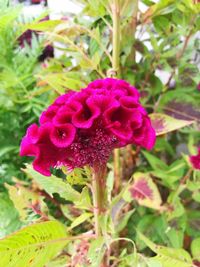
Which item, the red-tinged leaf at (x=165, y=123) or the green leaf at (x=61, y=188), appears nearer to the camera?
the green leaf at (x=61, y=188)

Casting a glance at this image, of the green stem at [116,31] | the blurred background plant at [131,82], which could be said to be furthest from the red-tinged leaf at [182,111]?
the green stem at [116,31]

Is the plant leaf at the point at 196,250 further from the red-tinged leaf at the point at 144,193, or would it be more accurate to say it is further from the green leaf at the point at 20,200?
the green leaf at the point at 20,200

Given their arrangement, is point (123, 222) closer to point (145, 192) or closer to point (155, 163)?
point (145, 192)

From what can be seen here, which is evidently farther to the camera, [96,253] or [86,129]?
[96,253]

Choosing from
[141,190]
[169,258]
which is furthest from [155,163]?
[169,258]

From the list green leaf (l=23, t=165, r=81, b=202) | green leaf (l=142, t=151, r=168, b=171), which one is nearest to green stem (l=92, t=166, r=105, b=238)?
green leaf (l=23, t=165, r=81, b=202)

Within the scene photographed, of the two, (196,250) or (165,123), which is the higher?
(165,123)

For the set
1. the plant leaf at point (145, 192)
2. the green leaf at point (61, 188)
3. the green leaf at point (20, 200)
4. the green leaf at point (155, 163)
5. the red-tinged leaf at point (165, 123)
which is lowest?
the green leaf at point (155, 163)

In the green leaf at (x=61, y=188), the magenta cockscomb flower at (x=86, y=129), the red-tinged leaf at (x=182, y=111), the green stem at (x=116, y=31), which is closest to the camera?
the magenta cockscomb flower at (x=86, y=129)
